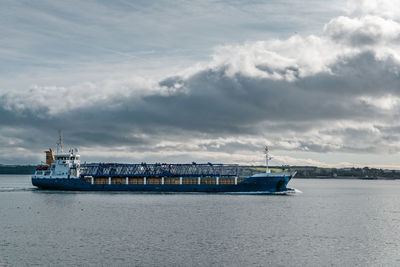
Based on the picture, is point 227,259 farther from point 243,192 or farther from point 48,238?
point 243,192

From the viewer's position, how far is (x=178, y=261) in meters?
48.4

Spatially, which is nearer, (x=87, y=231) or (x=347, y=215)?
(x=87, y=231)

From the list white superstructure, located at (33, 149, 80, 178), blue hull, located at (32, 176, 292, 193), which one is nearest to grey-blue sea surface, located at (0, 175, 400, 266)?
blue hull, located at (32, 176, 292, 193)

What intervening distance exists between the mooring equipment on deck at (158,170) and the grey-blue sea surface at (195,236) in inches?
1514

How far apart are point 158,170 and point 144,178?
5845mm

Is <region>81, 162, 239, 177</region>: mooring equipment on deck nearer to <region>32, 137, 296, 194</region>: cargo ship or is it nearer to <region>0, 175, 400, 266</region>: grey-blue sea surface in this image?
<region>32, 137, 296, 194</region>: cargo ship

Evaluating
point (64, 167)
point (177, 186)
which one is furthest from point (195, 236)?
point (64, 167)

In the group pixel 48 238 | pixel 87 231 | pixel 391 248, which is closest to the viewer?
pixel 391 248

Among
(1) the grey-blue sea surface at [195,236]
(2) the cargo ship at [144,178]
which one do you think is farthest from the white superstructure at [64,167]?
(1) the grey-blue sea surface at [195,236]

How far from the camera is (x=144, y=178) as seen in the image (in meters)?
142

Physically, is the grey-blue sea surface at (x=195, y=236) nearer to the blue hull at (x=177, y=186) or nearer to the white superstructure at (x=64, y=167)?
the blue hull at (x=177, y=186)

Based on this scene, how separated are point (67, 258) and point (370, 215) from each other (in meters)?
67.9

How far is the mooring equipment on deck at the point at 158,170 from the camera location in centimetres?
14062

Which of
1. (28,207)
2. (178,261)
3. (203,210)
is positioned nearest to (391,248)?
(178,261)
